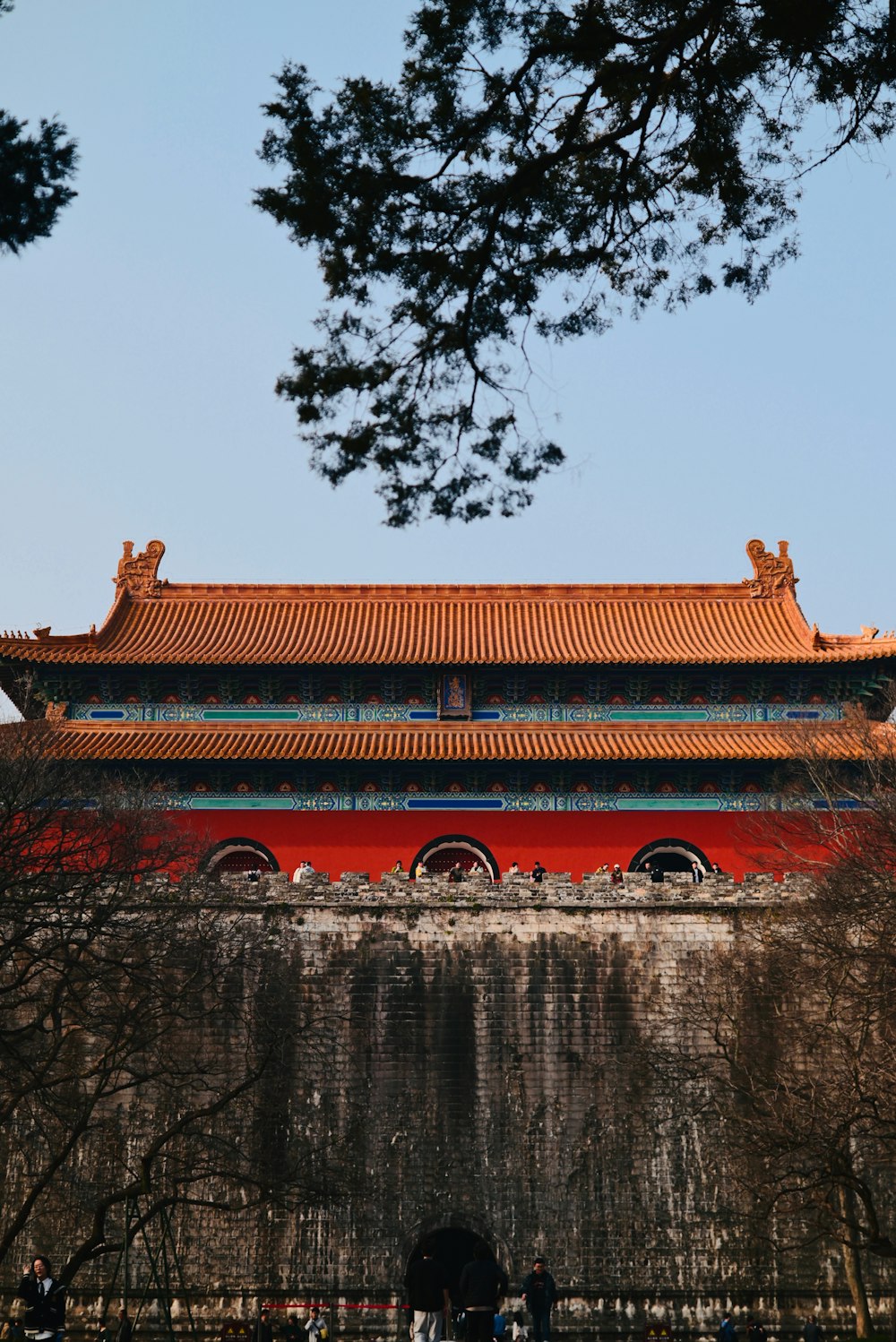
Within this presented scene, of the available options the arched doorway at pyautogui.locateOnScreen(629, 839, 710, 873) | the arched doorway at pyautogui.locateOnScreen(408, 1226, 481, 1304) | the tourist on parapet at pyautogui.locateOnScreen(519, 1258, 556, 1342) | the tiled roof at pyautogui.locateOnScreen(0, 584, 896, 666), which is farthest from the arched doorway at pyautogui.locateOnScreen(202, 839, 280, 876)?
the tourist on parapet at pyautogui.locateOnScreen(519, 1258, 556, 1342)

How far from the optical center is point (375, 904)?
20641 mm

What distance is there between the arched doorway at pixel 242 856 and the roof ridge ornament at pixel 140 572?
674 cm

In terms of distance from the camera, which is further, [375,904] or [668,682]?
[668,682]

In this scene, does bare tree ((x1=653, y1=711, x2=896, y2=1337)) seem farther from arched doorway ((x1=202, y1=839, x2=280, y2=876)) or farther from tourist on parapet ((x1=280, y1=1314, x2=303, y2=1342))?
arched doorway ((x1=202, y1=839, x2=280, y2=876))

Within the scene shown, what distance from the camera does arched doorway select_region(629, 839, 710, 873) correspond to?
2330 centimetres

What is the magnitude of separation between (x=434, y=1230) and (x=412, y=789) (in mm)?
7457

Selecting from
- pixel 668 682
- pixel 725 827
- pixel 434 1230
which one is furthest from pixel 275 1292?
pixel 668 682

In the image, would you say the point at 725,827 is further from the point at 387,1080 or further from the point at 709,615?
the point at 387,1080

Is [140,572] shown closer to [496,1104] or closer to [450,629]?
[450,629]

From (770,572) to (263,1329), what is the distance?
55.7 feet

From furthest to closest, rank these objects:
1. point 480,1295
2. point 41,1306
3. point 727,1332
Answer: point 727,1332 < point 480,1295 < point 41,1306

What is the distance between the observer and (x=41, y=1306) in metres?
10.6

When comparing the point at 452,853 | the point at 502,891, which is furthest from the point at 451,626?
the point at 502,891

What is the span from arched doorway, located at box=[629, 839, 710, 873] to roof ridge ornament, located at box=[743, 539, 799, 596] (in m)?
6.59
